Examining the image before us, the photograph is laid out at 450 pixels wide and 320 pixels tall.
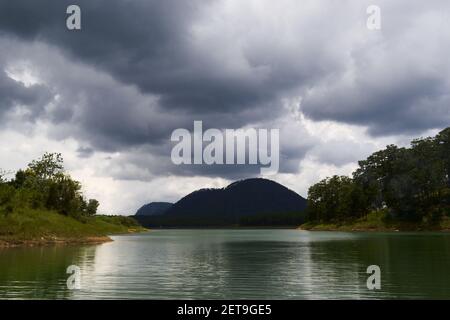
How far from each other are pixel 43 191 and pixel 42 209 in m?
24.2

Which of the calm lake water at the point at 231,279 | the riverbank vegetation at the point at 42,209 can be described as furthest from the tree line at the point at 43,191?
the calm lake water at the point at 231,279

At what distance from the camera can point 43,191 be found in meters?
159

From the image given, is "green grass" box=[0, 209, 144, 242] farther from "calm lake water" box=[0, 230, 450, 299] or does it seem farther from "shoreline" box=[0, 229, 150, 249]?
"calm lake water" box=[0, 230, 450, 299]

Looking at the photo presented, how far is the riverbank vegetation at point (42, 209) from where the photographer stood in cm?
11362

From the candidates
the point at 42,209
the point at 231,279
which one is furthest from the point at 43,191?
the point at 231,279

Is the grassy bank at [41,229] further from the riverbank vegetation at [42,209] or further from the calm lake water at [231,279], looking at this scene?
the calm lake water at [231,279]

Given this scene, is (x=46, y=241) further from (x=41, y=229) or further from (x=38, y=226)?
(x=38, y=226)

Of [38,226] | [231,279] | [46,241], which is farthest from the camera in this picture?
[38,226]

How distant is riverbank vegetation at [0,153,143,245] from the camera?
114 metres

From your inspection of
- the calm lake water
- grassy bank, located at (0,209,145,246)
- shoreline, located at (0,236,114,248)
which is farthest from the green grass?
the calm lake water

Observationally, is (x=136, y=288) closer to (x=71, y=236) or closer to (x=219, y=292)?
(x=219, y=292)
